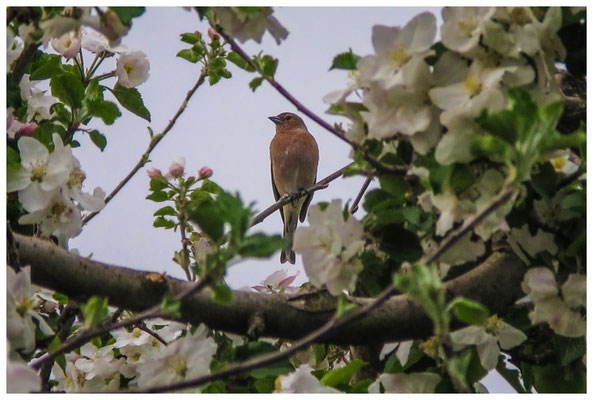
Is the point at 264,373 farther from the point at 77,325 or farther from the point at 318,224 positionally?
the point at 77,325

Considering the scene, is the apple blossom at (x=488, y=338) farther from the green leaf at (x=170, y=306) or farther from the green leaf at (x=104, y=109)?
the green leaf at (x=104, y=109)

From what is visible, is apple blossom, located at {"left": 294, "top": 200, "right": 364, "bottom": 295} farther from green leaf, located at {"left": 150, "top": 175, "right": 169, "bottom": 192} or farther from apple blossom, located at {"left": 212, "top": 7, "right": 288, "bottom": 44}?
green leaf, located at {"left": 150, "top": 175, "right": 169, "bottom": 192}

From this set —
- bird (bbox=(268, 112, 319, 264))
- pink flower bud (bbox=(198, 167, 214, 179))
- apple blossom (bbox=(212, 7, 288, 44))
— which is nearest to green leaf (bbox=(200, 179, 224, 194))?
pink flower bud (bbox=(198, 167, 214, 179))

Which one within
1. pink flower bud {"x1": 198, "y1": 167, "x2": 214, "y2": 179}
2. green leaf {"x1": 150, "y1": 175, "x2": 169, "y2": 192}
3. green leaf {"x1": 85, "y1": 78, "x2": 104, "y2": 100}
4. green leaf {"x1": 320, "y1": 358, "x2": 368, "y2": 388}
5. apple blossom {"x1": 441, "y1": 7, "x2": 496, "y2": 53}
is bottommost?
green leaf {"x1": 320, "y1": 358, "x2": 368, "y2": 388}

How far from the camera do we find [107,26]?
5.87 feet

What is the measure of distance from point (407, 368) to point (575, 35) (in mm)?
969

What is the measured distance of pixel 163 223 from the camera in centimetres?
328

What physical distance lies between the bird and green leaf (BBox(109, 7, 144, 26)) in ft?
17.9

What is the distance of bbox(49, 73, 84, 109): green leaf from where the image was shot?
2.43 metres

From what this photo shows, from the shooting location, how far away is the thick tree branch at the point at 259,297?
1.95 meters

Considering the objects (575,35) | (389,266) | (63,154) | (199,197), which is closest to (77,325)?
(199,197)

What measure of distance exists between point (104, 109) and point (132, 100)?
386 millimetres

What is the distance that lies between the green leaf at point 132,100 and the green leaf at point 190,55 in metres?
0.49

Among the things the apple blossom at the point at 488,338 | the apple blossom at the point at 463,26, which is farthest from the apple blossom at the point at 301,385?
the apple blossom at the point at 463,26
